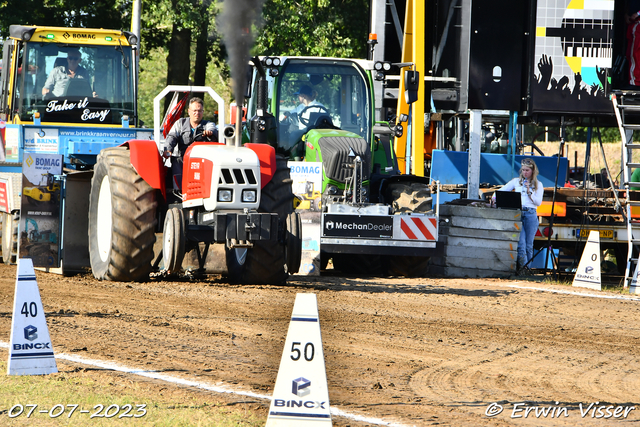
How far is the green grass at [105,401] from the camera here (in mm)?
4730

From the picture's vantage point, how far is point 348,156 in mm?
12211

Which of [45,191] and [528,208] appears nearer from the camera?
[45,191]

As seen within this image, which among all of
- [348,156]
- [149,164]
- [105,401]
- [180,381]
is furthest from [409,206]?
[105,401]

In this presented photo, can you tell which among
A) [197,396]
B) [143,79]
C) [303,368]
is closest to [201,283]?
[197,396]

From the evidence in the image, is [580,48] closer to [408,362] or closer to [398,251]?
[398,251]

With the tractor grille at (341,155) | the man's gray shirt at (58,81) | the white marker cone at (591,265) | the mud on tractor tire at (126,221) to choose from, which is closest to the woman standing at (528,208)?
the white marker cone at (591,265)

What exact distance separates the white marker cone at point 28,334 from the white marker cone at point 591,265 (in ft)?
29.2

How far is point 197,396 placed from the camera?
5246mm

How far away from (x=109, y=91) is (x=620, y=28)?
29.1 ft

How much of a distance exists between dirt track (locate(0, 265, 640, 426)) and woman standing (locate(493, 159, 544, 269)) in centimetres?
271

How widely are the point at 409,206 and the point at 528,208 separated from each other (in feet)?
8.18

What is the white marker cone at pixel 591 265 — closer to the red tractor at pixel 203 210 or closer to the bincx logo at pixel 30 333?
the red tractor at pixel 203 210

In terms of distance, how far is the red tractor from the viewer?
9.30 m

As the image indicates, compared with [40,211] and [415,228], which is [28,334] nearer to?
[40,211]
